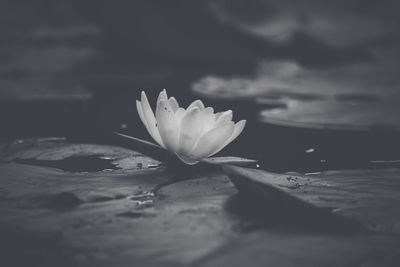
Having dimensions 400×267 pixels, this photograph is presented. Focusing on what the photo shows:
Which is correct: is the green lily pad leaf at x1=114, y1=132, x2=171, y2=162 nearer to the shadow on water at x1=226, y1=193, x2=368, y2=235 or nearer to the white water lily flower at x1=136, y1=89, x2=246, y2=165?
the white water lily flower at x1=136, y1=89, x2=246, y2=165

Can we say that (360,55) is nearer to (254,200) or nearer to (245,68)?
(245,68)

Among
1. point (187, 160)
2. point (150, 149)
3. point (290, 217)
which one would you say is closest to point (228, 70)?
point (150, 149)

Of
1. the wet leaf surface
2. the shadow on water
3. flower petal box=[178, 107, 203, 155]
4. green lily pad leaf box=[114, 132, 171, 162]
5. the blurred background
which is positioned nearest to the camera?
the wet leaf surface

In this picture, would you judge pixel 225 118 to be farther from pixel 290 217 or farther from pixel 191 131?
pixel 290 217

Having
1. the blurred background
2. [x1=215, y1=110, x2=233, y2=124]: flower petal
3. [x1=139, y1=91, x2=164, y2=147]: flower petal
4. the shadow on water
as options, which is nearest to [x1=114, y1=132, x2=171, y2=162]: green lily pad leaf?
[x1=139, y1=91, x2=164, y2=147]: flower petal

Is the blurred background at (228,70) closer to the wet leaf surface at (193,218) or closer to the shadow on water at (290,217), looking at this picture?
the wet leaf surface at (193,218)

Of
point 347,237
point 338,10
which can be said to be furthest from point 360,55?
point 347,237

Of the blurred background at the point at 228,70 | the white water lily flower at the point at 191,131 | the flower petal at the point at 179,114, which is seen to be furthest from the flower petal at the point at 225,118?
the blurred background at the point at 228,70
